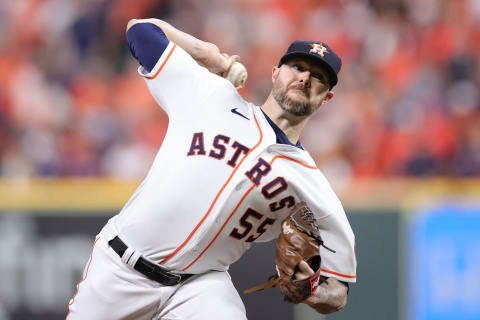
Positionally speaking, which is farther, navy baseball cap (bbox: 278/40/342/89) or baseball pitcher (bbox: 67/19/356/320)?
navy baseball cap (bbox: 278/40/342/89)

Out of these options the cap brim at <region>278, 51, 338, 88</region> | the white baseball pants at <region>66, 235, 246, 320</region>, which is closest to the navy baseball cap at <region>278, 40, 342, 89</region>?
the cap brim at <region>278, 51, 338, 88</region>

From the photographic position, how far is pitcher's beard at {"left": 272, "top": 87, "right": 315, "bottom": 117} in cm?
285

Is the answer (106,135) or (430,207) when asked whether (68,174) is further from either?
(430,207)

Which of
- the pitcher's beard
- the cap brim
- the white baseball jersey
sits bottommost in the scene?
the white baseball jersey

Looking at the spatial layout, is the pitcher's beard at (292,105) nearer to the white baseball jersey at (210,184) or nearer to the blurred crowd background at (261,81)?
the white baseball jersey at (210,184)

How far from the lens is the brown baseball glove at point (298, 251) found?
2.73 meters

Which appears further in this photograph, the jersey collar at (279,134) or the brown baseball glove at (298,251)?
the jersey collar at (279,134)

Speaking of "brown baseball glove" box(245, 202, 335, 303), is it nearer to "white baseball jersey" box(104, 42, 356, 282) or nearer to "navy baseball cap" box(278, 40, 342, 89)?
"white baseball jersey" box(104, 42, 356, 282)

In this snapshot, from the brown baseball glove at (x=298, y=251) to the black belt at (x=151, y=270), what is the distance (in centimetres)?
30

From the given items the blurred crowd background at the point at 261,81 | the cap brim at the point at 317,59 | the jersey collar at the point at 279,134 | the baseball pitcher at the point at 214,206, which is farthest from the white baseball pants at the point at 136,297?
the blurred crowd background at the point at 261,81

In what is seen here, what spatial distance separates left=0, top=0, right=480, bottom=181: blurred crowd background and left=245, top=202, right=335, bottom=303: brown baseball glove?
326 centimetres

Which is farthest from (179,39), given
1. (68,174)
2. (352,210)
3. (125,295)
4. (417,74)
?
(417,74)

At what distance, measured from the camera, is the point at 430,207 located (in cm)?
496

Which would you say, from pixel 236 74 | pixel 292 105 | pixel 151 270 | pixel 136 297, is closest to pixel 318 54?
pixel 292 105
